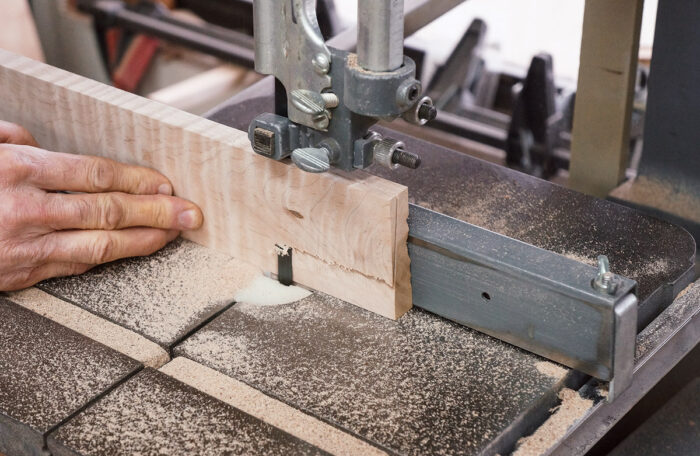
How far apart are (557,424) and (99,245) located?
739mm

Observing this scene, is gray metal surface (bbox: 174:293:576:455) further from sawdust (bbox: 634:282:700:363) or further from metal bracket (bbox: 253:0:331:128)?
metal bracket (bbox: 253:0:331:128)

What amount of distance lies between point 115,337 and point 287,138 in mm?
378

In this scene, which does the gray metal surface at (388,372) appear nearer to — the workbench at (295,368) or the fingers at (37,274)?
the workbench at (295,368)

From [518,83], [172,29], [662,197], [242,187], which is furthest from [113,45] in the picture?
[662,197]

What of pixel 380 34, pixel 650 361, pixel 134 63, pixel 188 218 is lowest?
pixel 134 63

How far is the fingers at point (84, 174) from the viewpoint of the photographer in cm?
138

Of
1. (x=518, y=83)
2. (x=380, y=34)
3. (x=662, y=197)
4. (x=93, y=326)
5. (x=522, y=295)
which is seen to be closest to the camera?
(x=380, y=34)

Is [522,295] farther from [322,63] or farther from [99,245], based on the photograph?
[99,245]

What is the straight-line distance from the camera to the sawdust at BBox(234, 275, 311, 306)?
1.36 m

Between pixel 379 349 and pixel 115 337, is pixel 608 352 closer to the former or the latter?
pixel 379 349

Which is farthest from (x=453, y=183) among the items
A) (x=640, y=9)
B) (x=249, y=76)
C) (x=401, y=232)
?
(x=249, y=76)

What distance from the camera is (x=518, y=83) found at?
108 inches

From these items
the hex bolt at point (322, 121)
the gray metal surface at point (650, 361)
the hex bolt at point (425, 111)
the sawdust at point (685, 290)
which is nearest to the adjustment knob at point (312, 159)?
the hex bolt at point (322, 121)

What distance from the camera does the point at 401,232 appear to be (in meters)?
1.25
